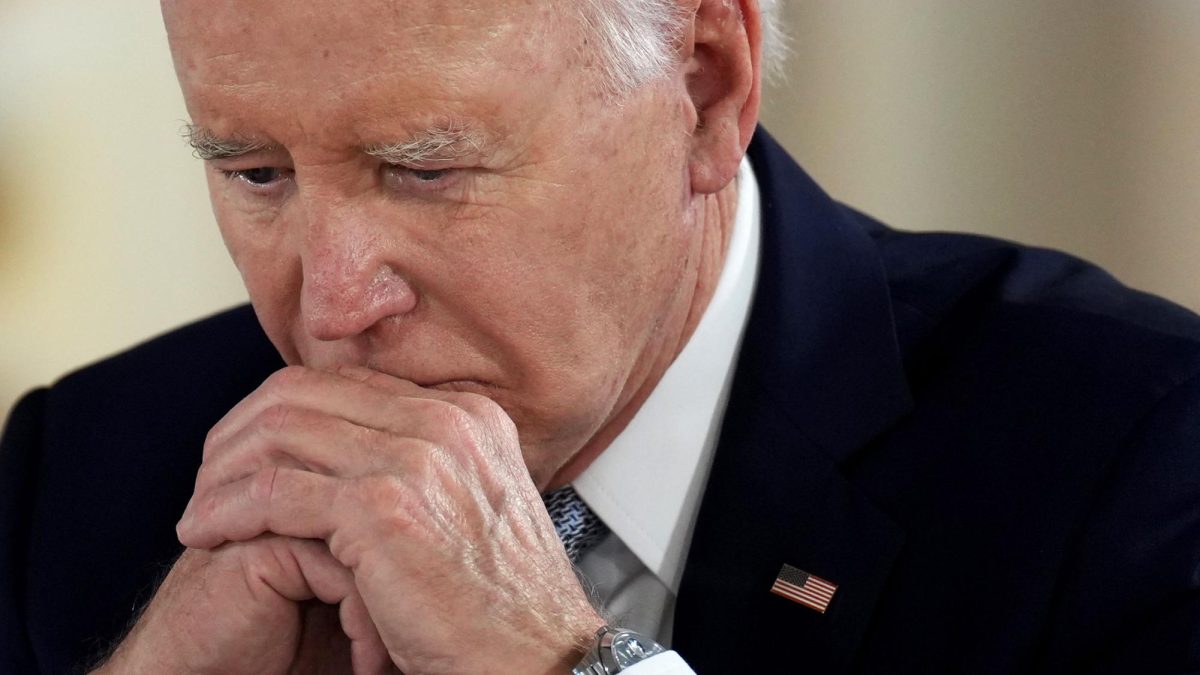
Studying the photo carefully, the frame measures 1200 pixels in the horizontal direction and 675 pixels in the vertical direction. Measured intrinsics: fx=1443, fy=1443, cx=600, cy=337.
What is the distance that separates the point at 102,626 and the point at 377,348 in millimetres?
732

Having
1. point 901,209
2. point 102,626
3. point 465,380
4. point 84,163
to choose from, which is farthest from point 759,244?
point 84,163

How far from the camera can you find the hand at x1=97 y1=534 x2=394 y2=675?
146cm

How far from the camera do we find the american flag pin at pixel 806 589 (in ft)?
5.35

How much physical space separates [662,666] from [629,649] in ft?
0.16

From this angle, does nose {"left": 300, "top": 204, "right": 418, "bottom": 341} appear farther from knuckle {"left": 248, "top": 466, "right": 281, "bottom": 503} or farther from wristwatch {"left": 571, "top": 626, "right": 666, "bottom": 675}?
wristwatch {"left": 571, "top": 626, "right": 666, "bottom": 675}

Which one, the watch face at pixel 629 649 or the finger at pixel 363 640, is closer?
the watch face at pixel 629 649

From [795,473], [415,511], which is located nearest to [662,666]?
[415,511]

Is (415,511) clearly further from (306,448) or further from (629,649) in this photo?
(629,649)

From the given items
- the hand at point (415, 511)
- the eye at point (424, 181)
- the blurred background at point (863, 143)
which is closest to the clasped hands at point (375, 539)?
the hand at point (415, 511)

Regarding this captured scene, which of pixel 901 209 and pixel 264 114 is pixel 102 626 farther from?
pixel 901 209

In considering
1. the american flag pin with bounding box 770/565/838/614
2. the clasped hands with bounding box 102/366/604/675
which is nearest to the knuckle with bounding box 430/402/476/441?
the clasped hands with bounding box 102/366/604/675

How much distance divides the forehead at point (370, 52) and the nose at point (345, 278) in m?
0.11

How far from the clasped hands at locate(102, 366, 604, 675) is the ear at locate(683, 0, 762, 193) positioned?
0.38m

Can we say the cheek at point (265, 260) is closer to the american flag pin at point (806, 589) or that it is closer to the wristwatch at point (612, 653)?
the wristwatch at point (612, 653)
